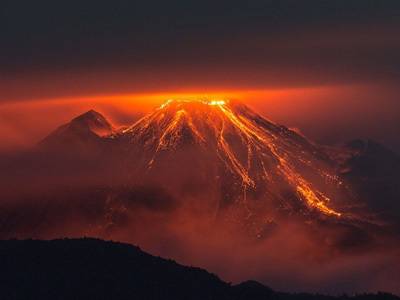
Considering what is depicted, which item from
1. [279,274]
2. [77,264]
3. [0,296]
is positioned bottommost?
[0,296]

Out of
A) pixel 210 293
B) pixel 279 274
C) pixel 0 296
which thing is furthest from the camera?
pixel 279 274

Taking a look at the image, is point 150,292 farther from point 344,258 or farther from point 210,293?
point 344,258

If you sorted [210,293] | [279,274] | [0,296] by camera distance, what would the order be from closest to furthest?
[0,296] → [210,293] → [279,274]

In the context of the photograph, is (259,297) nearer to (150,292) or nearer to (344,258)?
(150,292)

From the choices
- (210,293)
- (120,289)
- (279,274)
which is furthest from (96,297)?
(279,274)

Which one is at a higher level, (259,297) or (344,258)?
(344,258)

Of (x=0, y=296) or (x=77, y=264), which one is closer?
(x=0, y=296)
